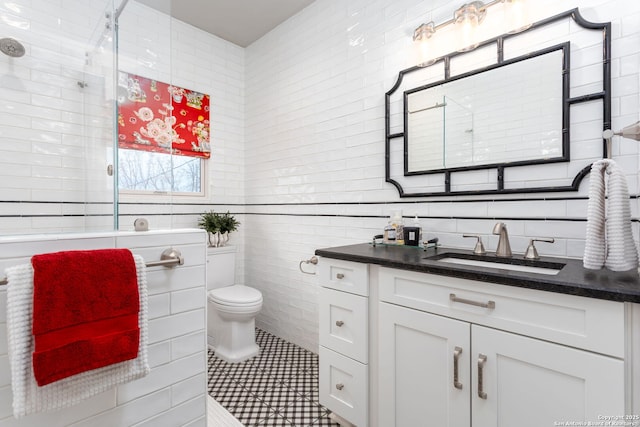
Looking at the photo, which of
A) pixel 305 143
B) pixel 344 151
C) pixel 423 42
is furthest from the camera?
pixel 305 143

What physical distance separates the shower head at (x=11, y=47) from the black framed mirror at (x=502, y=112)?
86.7 inches

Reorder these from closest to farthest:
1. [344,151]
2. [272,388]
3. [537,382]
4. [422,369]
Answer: [537,382] → [422,369] → [272,388] → [344,151]

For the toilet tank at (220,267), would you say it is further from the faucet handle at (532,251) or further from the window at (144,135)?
the faucet handle at (532,251)

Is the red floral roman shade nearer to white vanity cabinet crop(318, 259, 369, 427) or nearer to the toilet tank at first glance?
white vanity cabinet crop(318, 259, 369, 427)

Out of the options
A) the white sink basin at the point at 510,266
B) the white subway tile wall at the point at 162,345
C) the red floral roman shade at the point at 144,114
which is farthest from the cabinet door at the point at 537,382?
the red floral roman shade at the point at 144,114

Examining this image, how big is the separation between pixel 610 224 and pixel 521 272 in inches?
14.7

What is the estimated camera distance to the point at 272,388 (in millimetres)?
2090

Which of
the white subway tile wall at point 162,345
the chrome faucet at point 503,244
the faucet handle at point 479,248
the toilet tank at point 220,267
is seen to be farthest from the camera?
the toilet tank at point 220,267

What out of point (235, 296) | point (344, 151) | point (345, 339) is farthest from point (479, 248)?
point (235, 296)

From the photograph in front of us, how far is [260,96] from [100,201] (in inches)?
77.9

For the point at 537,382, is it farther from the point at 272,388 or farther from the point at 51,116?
the point at 51,116

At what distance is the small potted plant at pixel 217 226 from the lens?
9.53 ft

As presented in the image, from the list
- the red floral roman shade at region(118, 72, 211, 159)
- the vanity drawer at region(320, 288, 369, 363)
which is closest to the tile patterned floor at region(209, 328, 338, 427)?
the vanity drawer at region(320, 288, 369, 363)

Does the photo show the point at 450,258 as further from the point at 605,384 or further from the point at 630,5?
the point at 630,5
